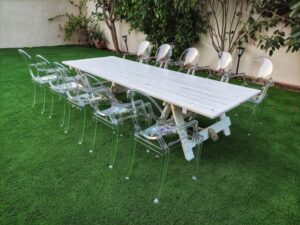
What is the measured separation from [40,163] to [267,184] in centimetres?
208

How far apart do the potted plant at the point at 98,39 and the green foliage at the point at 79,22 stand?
46 cm

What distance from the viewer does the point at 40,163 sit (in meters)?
2.33

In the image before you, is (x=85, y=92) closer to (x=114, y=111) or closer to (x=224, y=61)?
(x=114, y=111)

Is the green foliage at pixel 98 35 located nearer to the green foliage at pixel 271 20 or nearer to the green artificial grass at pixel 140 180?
the green foliage at pixel 271 20

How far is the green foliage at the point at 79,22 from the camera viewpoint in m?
8.30

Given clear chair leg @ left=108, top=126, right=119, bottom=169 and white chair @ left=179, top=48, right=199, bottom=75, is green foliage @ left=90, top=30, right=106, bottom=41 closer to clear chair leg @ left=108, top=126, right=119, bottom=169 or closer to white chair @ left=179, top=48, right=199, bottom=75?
white chair @ left=179, top=48, right=199, bottom=75

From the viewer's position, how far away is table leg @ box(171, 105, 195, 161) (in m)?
2.28

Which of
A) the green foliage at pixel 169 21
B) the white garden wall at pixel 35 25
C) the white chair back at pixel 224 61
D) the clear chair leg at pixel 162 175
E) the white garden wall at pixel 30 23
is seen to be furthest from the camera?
the white garden wall at pixel 30 23

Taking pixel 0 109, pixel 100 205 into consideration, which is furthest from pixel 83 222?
pixel 0 109

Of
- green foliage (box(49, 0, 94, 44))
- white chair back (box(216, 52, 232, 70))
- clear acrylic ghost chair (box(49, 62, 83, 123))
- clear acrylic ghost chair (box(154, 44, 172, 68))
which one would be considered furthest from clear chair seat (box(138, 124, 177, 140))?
green foliage (box(49, 0, 94, 44))

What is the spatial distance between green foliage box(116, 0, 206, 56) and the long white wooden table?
7.57 feet

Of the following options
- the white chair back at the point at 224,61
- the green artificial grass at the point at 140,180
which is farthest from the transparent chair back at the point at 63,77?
the white chair back at the point at 224,61

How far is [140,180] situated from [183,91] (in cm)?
92

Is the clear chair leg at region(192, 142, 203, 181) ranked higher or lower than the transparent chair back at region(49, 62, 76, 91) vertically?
lower
